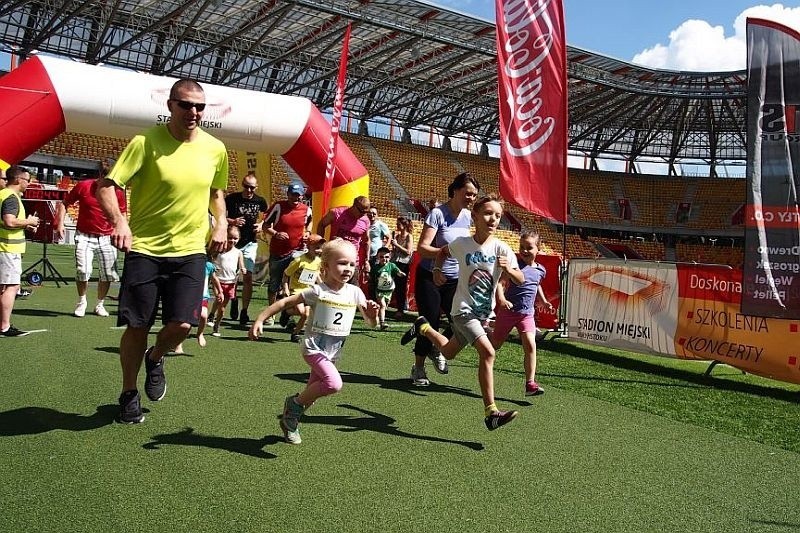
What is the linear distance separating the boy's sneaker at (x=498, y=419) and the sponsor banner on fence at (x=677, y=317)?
4220 mm

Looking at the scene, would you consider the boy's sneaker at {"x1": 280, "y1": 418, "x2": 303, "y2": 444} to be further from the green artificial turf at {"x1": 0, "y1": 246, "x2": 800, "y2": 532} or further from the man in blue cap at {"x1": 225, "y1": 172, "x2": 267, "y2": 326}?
the man in blue cap at {"x1": 225, "y1": 172, "x2": 267, "y2": 326}

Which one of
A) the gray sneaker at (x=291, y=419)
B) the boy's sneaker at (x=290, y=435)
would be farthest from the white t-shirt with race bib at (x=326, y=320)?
the boy's sneaker at (x=290, y=435)

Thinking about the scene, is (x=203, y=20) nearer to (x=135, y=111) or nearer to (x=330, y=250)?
(x=135, y=111)

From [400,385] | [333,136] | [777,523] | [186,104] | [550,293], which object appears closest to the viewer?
[777,523]

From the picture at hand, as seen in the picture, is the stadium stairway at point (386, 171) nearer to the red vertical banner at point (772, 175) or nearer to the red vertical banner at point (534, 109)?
the red vertical banner at point (534, 109)

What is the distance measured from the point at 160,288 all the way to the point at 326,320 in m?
1.03

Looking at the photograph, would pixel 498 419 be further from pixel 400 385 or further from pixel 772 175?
pixel 772 175

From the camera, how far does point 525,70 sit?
22.9 feet

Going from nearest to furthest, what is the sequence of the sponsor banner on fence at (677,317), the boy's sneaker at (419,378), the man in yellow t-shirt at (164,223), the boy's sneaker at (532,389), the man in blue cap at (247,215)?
the man in yellow t-shirt at (164,223)
the boy's sneaker at (532,389)
the boy's sneaker at (419,378)
the sponsor banner on fence at (677,317)
the man in blue cap at (247,215)

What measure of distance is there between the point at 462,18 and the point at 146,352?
89.6 feet

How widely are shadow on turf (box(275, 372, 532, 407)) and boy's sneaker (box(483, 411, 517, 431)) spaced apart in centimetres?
131

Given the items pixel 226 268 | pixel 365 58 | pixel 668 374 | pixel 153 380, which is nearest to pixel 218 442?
pixel 153 380

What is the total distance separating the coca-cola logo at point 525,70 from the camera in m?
6.86

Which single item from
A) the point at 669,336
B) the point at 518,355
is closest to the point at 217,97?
the point at 518,355
